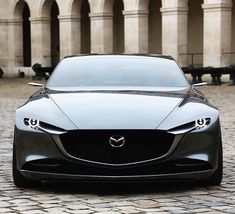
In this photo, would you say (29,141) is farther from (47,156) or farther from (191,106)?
(191,106)

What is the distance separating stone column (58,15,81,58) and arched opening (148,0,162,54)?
192 inches

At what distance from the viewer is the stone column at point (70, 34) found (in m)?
42.9

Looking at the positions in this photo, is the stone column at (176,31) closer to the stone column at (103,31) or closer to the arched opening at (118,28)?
the stone column at (103,31)

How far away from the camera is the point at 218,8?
33344 millimetres

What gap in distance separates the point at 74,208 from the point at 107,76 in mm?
2125

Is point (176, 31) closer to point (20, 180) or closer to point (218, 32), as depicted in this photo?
point (218, 32)

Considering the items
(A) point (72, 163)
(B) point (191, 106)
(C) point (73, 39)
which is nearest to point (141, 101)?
(B) point (191, 106)

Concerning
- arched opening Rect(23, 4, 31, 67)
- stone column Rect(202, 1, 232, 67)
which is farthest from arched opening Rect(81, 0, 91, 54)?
stone column Rect(202, 1, 232, 67)

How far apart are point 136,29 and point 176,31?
327 centimetres

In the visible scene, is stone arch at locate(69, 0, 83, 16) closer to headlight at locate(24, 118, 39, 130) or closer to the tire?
the tire

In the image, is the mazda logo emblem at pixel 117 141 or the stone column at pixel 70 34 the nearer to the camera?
the mazda logo emblem at pixel 117 141

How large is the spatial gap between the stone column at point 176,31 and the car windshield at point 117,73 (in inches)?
1113

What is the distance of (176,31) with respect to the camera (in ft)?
118

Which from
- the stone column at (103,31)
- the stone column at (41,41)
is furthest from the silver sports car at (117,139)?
the stone column at (41,41)
